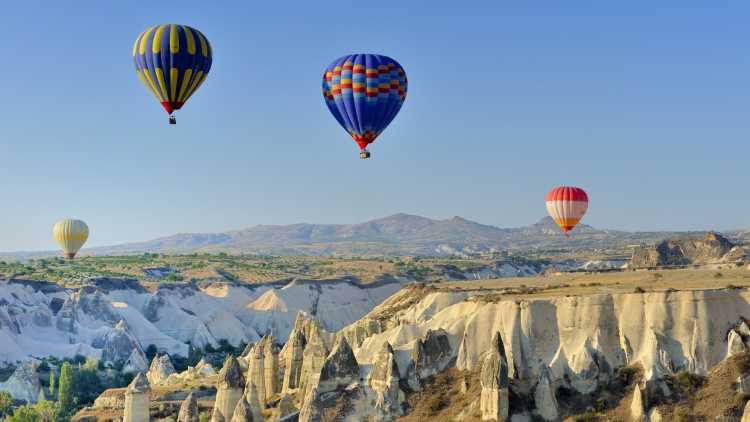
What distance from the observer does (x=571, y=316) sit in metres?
48.9

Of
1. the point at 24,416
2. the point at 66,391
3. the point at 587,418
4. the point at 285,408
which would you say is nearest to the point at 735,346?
the point at 587,418

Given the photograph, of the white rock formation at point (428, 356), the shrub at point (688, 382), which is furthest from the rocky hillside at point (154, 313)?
the shrub at point (688, 382)

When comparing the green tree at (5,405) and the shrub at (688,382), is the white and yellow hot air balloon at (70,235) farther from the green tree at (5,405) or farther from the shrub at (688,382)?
the shrub at (688,382)

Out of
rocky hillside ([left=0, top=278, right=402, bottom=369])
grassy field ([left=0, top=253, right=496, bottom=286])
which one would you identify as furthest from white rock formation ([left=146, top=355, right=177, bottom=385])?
grassy field ([left=0, top=253, right=496, bottom=286])

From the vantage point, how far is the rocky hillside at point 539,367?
43.8m

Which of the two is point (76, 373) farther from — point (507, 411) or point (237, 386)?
point (507, 411)

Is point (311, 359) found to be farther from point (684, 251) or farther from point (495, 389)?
point (684, 251)

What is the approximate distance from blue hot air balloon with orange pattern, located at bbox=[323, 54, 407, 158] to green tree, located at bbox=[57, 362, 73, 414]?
117 ft

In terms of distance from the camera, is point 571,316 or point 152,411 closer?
point 571,316

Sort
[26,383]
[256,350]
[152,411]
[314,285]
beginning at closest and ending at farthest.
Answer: [256,350] → [152,411] → [26,383] → [314,285]

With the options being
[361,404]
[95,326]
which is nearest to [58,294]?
[95,326]

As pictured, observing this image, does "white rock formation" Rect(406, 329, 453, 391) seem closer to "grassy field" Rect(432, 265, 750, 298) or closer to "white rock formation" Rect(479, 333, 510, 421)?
"white rock formation" Rect(479, 333, 510, 421)

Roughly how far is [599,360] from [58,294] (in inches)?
3802

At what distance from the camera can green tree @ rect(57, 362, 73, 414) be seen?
8038 centimetres
